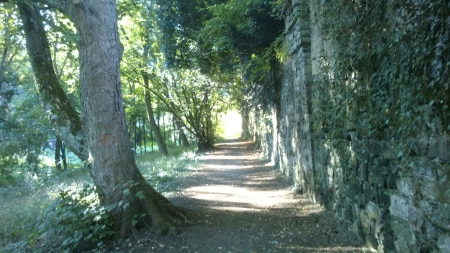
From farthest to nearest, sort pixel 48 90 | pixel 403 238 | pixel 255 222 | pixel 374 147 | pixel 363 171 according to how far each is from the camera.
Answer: pixel 48 90
pixel 255 222
pixel 363 171
pixel 374 147
pixel 403 238

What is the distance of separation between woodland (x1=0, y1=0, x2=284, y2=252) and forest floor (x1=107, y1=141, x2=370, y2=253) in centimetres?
34

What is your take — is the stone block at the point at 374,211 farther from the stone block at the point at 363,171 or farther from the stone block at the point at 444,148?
the stone block at the point at 444,148

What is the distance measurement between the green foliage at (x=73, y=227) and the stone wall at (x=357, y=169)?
3644 millimetres

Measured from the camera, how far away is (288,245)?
199 inches

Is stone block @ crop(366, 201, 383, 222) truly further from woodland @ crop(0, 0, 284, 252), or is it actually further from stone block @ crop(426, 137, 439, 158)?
woodland @ crop(0, 0, 284, 252)

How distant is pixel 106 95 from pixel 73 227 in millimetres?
2048

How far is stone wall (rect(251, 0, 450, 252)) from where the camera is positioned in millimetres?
2926

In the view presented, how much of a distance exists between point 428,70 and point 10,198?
1354 centimetres

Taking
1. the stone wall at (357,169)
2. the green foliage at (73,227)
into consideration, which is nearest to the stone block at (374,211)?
the stone wall at (357,169)

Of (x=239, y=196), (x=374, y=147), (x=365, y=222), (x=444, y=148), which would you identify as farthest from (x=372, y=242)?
(x=239, y=196)

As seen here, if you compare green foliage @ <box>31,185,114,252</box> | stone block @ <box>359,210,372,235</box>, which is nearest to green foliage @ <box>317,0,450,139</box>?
stone block @ <box>359,210,372,235</box>

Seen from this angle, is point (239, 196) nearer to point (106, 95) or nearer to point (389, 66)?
point (106, 95)

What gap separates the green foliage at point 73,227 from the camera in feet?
16.9

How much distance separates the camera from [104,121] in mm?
5527
